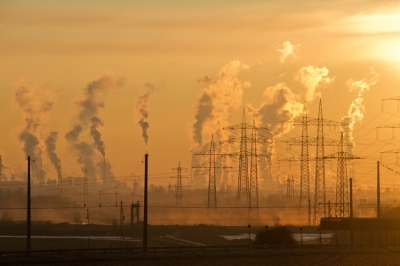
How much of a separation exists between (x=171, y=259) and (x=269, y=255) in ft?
30.9

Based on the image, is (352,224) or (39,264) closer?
(39,264)

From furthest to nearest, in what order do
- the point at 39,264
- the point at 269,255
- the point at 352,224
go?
the point at 352,224, the point at 269,255, the point at 39,264

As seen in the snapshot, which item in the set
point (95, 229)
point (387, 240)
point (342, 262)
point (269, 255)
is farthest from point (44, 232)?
point (342, 262)

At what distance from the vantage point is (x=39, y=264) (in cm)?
5503

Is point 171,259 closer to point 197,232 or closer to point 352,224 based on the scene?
point 352,224

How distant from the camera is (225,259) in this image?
199ft

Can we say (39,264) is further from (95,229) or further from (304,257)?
(95,229)

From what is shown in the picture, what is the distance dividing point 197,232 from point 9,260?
6606 centimetres

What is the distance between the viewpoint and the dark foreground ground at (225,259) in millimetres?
56156

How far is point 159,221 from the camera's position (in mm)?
197500

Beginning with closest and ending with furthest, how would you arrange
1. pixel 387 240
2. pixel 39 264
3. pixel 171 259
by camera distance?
pixel 39 264 < pixel 171 259 < pixel 387 240

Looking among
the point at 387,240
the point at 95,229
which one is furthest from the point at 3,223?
the point at 387,240

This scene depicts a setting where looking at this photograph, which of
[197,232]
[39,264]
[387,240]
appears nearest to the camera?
[39,264]

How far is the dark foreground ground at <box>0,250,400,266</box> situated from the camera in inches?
2211
